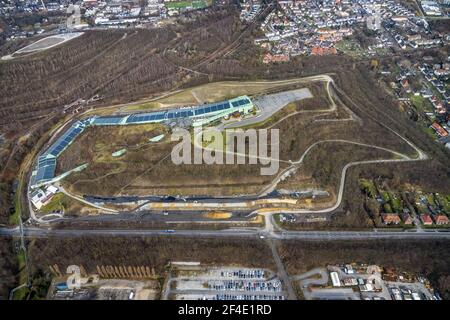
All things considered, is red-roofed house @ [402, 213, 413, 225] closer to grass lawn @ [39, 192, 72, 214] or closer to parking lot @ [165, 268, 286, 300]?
parking lot @ [165, 268, 286, 300]

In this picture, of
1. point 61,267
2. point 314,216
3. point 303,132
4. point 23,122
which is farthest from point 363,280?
point 23,122

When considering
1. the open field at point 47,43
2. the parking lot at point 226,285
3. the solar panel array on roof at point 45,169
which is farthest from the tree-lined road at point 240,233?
the open field at point 47,43

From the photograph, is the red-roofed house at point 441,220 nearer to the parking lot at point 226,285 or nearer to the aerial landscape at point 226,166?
the aerial landscape at point 226,166

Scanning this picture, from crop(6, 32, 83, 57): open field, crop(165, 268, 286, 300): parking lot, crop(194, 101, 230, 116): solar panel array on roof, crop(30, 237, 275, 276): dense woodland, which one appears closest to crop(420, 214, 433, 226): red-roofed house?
crop(30, 237, 275, 276): dense woodland

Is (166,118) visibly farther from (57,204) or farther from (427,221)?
(427,221)

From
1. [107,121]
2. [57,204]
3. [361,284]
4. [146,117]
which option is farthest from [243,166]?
[57,204]

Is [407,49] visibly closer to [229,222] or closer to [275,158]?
[275,158]
